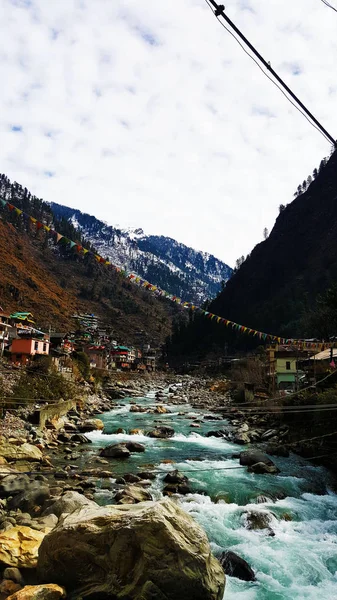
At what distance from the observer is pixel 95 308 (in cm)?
13438

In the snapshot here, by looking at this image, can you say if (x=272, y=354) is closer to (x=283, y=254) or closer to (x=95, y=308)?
(x=283, y=254)

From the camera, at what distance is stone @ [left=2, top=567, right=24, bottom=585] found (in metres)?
7.41

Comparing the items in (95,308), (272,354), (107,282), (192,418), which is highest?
(107,282)

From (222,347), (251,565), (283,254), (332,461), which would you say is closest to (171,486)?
(251,565)

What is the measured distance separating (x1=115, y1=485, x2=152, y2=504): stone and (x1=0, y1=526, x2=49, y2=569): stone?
13.4 ft

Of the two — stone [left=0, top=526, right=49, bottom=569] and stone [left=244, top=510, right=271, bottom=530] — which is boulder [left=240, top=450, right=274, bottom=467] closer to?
stone [left=244, top=510, right=271, bottom=530]

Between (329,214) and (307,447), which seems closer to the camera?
(307,447)

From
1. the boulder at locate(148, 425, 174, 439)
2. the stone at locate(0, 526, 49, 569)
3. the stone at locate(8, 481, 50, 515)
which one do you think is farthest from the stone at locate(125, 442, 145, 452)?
the stone at locate(0, 526, 49, 569)

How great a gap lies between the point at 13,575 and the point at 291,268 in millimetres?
104933

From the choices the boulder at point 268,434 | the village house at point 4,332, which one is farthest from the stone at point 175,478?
the village house at point 4,332

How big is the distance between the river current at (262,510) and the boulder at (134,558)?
219 cm

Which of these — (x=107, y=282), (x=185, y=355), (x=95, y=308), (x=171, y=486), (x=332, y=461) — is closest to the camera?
(x=171, y=486)

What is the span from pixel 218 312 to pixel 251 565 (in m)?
111

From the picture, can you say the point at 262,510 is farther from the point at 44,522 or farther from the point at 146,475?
the point at 44,522
